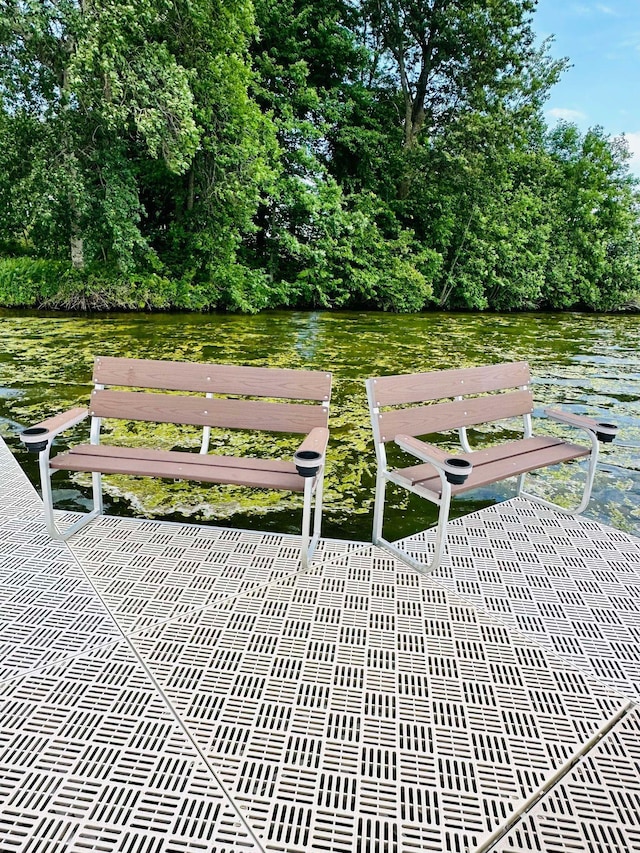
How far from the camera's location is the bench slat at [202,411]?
9.69ft

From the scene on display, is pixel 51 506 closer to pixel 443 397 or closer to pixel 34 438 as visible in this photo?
pixel 34 438

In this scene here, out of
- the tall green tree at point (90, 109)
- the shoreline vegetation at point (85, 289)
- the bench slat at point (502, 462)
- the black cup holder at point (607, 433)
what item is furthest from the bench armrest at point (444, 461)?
the shoreline vegetation at point (85, 289)

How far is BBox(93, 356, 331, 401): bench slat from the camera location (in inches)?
119

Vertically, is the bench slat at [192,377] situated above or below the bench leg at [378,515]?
above

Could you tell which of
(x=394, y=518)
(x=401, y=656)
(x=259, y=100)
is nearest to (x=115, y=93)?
(x=259, y=100)

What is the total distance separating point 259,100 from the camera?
1664cm

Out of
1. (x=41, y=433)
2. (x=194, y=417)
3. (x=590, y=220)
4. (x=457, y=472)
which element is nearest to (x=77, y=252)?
(x=194, y=417)

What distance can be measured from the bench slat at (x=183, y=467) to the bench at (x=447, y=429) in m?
0.54

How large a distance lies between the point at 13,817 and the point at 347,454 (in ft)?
11.0

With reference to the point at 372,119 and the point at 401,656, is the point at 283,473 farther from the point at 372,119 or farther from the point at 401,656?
the point at 372,119

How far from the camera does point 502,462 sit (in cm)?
298

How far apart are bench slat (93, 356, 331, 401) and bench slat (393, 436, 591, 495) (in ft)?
2.83

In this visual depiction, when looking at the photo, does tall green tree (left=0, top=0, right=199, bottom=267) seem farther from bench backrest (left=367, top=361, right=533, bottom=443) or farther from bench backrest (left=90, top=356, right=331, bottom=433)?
bench backrest (left=367, top=361, right=533, bottom=443)

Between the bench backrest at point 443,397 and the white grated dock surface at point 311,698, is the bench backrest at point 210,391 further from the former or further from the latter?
the white grated dock surface at point 311,698
